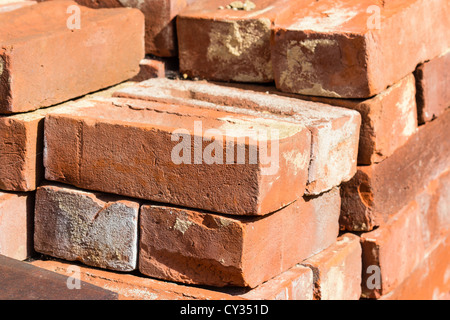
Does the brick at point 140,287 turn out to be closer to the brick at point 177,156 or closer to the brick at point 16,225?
the brick at point 16,225

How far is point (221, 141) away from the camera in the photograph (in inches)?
162

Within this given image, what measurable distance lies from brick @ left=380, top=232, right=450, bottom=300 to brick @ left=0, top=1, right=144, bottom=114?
91.6 inches

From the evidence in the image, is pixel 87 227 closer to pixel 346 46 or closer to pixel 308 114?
pixel 308 114

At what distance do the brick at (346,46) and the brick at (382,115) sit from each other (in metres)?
0.06

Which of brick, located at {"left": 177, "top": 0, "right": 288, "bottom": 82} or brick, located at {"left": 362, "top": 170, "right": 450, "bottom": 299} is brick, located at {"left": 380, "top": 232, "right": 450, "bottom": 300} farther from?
brick, located at {"left": 177, "top": 0, "right": 288, "bottom": 82}

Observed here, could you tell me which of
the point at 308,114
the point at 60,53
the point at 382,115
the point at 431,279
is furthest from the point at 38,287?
the point at 431,279

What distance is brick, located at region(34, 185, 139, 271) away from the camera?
4465 millimetres

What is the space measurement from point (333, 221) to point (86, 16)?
195 centimetres

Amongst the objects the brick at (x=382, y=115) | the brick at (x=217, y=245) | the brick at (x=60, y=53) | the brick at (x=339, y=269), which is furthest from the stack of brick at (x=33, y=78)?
the brick at (x=339, y=269)

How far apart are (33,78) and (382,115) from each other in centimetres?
201

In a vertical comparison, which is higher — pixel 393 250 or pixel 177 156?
pixel 177 156

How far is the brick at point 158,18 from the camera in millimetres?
5418

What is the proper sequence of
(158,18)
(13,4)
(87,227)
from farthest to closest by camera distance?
1. (158,18)
2. (13,4)
3. (87,227)

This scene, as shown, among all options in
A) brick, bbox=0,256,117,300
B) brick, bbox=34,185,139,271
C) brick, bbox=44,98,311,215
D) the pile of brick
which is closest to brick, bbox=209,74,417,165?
the pile of brick
